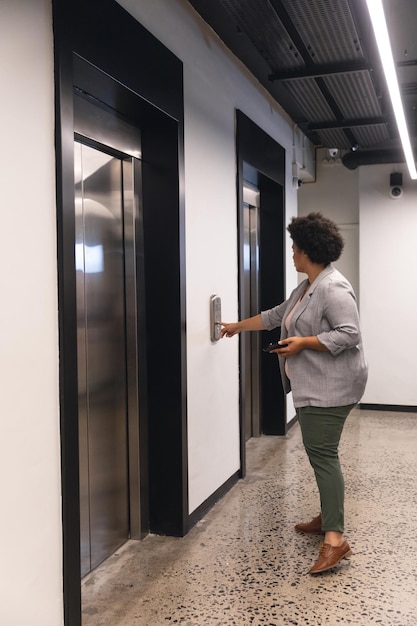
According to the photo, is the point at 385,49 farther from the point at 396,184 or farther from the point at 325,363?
the point at 396,184

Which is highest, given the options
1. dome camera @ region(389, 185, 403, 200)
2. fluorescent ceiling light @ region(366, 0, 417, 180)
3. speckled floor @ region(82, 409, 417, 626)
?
fluorescent ceiling light @ region(366, 0, 417, 180)

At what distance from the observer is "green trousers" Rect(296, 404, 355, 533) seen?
2836 mm

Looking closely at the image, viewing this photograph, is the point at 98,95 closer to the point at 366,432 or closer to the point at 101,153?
the point at 101,153

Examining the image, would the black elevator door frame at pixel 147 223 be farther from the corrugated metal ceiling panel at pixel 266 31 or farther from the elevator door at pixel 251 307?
the elevator door at pixel 251 307

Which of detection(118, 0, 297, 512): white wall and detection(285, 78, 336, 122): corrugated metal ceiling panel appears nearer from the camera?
detection(118, 0, 297, 512): white wall

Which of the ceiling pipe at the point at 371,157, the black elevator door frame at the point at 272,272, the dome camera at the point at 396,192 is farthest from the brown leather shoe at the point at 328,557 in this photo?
the ceiling pipe at the point at 371,157

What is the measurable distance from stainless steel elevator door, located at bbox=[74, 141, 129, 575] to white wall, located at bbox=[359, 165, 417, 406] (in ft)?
13.2

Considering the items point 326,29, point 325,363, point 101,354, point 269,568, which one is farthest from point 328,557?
point 326,29

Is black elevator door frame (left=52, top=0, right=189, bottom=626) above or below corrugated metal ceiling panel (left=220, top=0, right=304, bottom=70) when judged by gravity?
below

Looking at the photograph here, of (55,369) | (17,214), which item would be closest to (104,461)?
(55,369)

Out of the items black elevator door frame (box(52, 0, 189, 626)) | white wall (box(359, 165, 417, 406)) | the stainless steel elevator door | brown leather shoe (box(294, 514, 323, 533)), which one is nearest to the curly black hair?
black elevator door frame (box(52, 0, 189, 626))

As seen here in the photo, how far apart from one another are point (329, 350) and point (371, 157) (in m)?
4.15

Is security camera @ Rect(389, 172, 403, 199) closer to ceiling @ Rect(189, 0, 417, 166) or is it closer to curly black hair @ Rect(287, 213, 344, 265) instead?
ceiling @ Rect(189, 0, 417, 166)

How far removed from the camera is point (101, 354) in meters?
2.84
